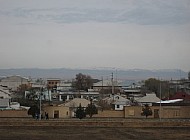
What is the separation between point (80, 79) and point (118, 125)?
63.0 meters

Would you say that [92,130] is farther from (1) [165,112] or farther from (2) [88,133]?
(1) [165,112]

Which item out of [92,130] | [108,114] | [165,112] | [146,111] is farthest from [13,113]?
[165,112]

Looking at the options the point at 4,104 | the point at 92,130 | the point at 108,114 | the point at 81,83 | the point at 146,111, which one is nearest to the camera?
the point at 92,130

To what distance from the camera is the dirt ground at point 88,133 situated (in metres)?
21.2

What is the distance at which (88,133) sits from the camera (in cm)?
2323

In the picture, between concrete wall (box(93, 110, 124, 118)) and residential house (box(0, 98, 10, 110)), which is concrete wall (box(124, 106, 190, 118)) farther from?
residential house (box(0, 98, 10, 110))

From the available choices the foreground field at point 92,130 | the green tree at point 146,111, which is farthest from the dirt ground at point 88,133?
the green tree at point 146,111

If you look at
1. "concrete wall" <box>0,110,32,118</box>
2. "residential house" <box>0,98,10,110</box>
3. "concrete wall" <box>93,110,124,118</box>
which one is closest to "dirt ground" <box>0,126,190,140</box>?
"concrete wall" <box>0,110,32,118</box>

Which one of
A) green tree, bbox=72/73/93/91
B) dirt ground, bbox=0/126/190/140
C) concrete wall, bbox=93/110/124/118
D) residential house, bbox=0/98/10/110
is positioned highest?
green tree, bbox=72/73/93/91

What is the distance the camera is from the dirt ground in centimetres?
2119

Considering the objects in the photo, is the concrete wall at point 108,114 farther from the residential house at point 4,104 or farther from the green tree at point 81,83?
the green tree at point 81,83

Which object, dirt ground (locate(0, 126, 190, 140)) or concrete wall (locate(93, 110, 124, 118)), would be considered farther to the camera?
concrete wall (locate(93, 110, 124, 118))

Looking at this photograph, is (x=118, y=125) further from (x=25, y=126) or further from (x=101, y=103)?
(x=101, y=103)

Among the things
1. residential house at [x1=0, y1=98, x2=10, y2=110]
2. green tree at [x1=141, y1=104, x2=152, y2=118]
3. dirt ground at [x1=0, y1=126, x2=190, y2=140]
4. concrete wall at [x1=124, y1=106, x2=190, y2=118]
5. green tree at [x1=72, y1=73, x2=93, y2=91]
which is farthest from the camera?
green tree at [x1=72, y1=73, x2=93, y2=91]
